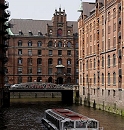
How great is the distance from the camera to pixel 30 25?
123 m

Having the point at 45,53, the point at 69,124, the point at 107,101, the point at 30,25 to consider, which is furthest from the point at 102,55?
the point at 30,25

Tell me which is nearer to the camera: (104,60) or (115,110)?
(115,110)

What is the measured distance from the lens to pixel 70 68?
392ft

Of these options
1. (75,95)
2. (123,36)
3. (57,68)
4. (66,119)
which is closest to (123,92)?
(123,36)

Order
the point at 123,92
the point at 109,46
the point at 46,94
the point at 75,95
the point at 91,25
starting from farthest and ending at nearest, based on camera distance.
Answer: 1. the point at 46,94
2. the point at 75,95
3. the point at 91,25
4. the point at 109,46
5. the point at 123,92

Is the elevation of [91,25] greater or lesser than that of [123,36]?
greater

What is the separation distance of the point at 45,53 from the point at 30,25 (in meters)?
11.6

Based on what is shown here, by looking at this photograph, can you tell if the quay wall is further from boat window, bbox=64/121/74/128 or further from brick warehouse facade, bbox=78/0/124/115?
boat window, bbox=64/121/74/128

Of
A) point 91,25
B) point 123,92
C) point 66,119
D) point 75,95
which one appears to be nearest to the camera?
point 66,119

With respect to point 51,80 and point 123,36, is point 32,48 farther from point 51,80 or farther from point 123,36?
point 123,36

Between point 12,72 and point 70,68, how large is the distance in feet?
63.3

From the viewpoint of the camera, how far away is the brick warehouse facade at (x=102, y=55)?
57125 millimetres

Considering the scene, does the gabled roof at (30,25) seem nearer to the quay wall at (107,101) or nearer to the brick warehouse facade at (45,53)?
the brick warehouse facade at (45,53)

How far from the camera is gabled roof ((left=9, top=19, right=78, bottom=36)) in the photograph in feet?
394
